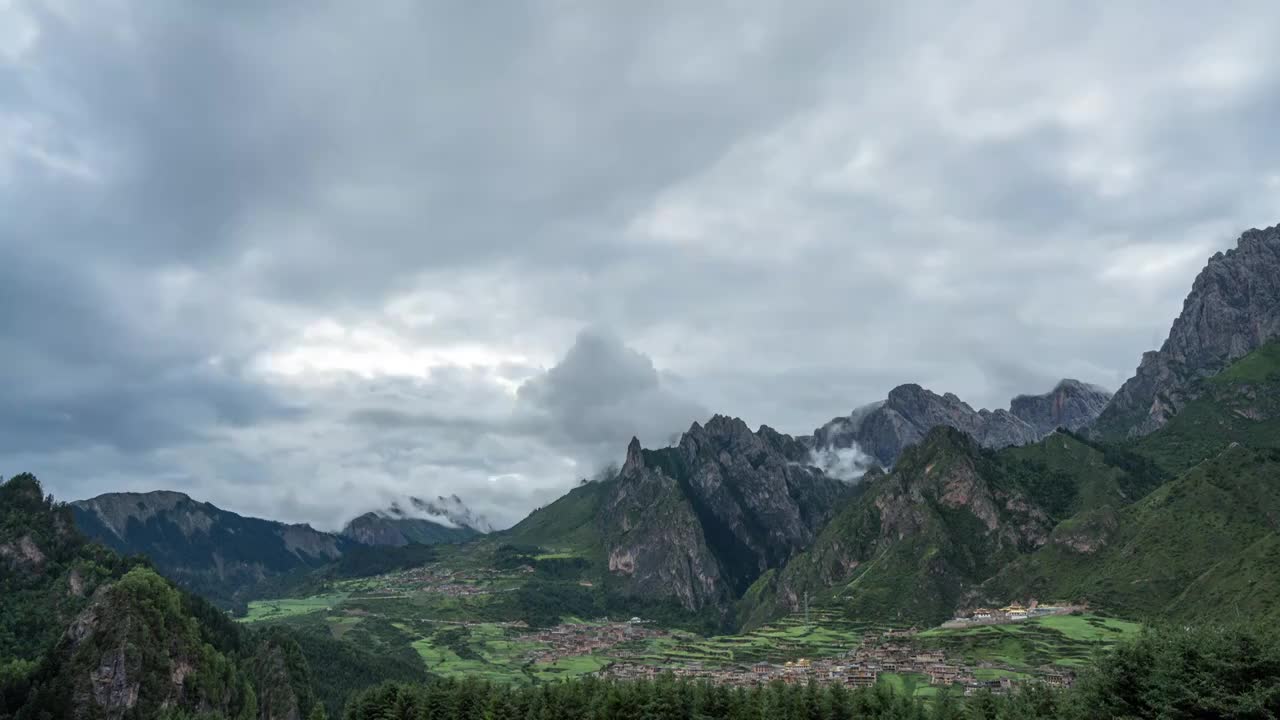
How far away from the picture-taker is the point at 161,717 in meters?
186

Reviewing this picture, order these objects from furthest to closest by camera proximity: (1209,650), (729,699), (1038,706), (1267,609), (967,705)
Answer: (1267,609) → (729,699) → (967,705) → (1038,706) → (1209,650)

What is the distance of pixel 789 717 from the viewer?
405 ft

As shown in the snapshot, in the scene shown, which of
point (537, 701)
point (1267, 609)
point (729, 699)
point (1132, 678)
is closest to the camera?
point (1132, 678)

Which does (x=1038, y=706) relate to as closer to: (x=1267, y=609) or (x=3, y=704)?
(x=1267, y=609)

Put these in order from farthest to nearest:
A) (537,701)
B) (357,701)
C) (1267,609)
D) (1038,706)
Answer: (1267,609), (357,701), (537,701), (1038,706)

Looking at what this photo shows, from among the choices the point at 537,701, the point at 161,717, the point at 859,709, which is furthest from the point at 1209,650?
the point at 161,717

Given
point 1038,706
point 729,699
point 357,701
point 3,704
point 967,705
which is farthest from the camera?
point 3,704

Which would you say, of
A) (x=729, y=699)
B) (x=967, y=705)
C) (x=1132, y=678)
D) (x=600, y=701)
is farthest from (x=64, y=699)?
(x=1132, y=678)

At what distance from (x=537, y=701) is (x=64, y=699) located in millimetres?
134428

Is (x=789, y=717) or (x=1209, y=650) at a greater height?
(x=1209, y=650)

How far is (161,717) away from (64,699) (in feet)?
93.9

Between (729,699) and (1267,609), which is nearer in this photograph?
(729,699)

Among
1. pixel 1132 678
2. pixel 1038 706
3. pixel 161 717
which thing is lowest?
pixel 161 717

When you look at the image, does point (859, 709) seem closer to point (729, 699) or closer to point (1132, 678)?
point (729, 699)
